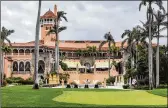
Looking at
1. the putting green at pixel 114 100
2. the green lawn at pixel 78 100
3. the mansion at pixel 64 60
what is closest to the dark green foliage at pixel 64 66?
the mansion at pixel 64 60

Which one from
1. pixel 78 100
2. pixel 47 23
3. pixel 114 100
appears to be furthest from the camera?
pixel 47 23

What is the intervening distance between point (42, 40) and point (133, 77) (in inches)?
1874

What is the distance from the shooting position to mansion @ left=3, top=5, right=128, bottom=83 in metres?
88.1

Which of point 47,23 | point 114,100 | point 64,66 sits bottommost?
point 114,100

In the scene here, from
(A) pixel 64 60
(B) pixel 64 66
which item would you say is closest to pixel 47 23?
(A) pixel 64 60

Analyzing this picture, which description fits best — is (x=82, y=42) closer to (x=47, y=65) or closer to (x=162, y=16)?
(x=47, y=65)

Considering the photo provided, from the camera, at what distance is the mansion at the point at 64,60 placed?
88125mm

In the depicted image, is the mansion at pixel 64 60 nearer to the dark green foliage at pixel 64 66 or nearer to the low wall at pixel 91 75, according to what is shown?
the low wall at pixel 91 75

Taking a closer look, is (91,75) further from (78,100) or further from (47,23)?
(78,100)

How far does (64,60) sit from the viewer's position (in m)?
98.2

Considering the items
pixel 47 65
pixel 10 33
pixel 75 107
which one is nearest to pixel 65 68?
pixel 47 65

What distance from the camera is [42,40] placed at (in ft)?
345

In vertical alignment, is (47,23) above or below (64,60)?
above

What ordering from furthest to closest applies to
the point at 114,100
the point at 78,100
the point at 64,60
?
1. the point at 64,60
2. the point at 114,100
3. the point at 78,100
